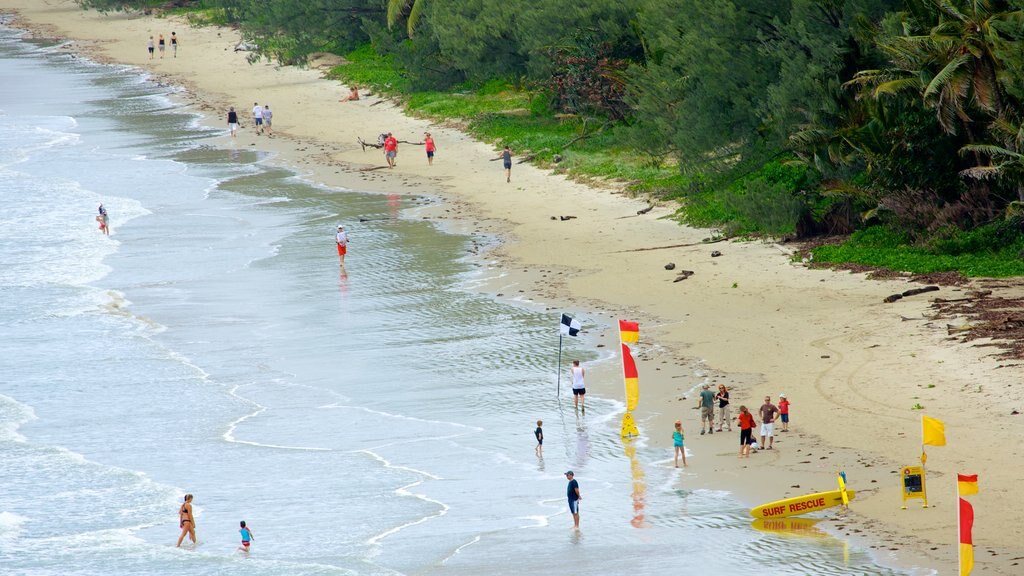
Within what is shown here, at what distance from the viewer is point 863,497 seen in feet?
59.6

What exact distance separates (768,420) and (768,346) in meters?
4.77

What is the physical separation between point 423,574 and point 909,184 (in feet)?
54.8

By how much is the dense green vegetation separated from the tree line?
1.6 inches

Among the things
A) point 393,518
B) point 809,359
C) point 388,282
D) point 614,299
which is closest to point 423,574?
point 393,518

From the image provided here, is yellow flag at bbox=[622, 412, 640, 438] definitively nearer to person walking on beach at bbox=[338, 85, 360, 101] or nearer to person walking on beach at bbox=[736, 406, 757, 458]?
person walking on beach at bbox=[736, 406, 757, 458]

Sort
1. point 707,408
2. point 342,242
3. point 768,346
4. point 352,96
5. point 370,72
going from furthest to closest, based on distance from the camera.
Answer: point 370,72, point 352,96, point 342,242, point 768,346, point 707,408

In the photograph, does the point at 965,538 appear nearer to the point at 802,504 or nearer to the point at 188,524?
the point at 802,504

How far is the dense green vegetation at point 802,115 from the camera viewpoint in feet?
91.0

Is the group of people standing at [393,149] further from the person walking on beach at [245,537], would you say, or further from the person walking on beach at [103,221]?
the person walking on beach at [245,537]

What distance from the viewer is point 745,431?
65.8ft

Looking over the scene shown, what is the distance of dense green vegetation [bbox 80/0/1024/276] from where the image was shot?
2775 centimetres

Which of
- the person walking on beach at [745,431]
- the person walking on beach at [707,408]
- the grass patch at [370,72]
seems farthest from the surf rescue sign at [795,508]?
the grass patch at [370,72]

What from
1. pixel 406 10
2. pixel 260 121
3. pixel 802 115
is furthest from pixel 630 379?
pixel 406 10

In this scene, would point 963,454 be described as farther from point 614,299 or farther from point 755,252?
point 755,252
